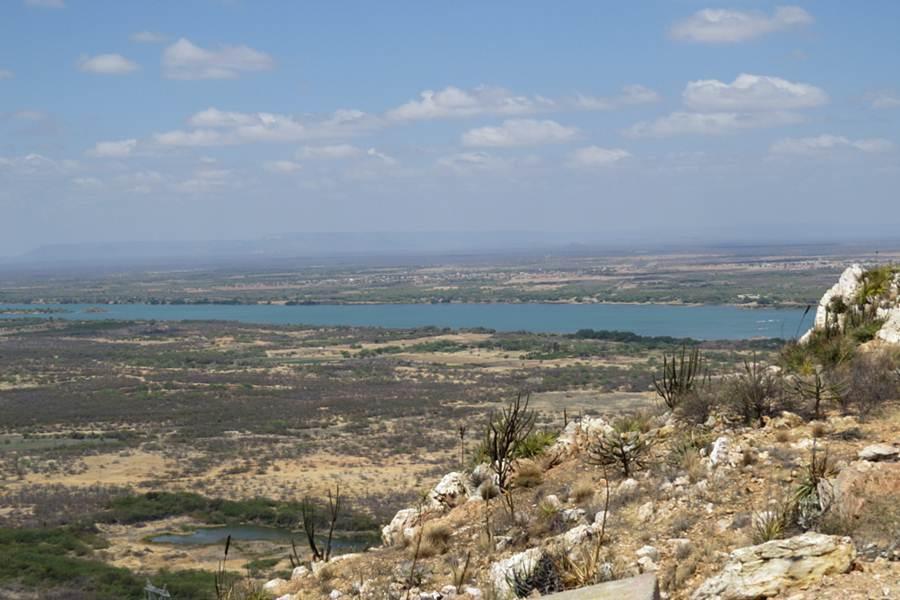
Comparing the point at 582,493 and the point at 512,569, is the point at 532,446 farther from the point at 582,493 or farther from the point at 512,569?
the point at 512,569

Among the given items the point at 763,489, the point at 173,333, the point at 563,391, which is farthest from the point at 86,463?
the point at 173,333

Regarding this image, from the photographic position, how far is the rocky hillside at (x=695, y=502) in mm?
5742

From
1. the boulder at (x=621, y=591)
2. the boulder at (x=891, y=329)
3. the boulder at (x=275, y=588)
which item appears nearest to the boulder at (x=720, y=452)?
the boulder at (x=621, y=591)

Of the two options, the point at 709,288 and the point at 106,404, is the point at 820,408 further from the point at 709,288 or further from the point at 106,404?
the point at 709,288

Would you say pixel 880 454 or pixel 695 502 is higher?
pixel 880 454

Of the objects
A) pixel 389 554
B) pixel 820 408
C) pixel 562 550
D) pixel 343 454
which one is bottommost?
pixel 343 454

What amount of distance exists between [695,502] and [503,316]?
4509 inches

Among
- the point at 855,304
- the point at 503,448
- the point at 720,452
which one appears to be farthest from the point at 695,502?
the point at 855,304

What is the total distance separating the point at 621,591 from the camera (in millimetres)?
5660

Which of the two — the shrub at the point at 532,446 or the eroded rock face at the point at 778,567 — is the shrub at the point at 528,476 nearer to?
the shrub at the point at 532,446

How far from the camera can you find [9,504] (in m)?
28.9

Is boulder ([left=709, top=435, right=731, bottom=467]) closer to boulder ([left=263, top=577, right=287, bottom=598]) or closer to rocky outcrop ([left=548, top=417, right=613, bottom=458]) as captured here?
rocky outcrop ([left=548, top=417, right=613, bottom=458])

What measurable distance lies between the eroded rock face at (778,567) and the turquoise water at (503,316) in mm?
79894

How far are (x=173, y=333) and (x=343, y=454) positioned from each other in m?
66.7
